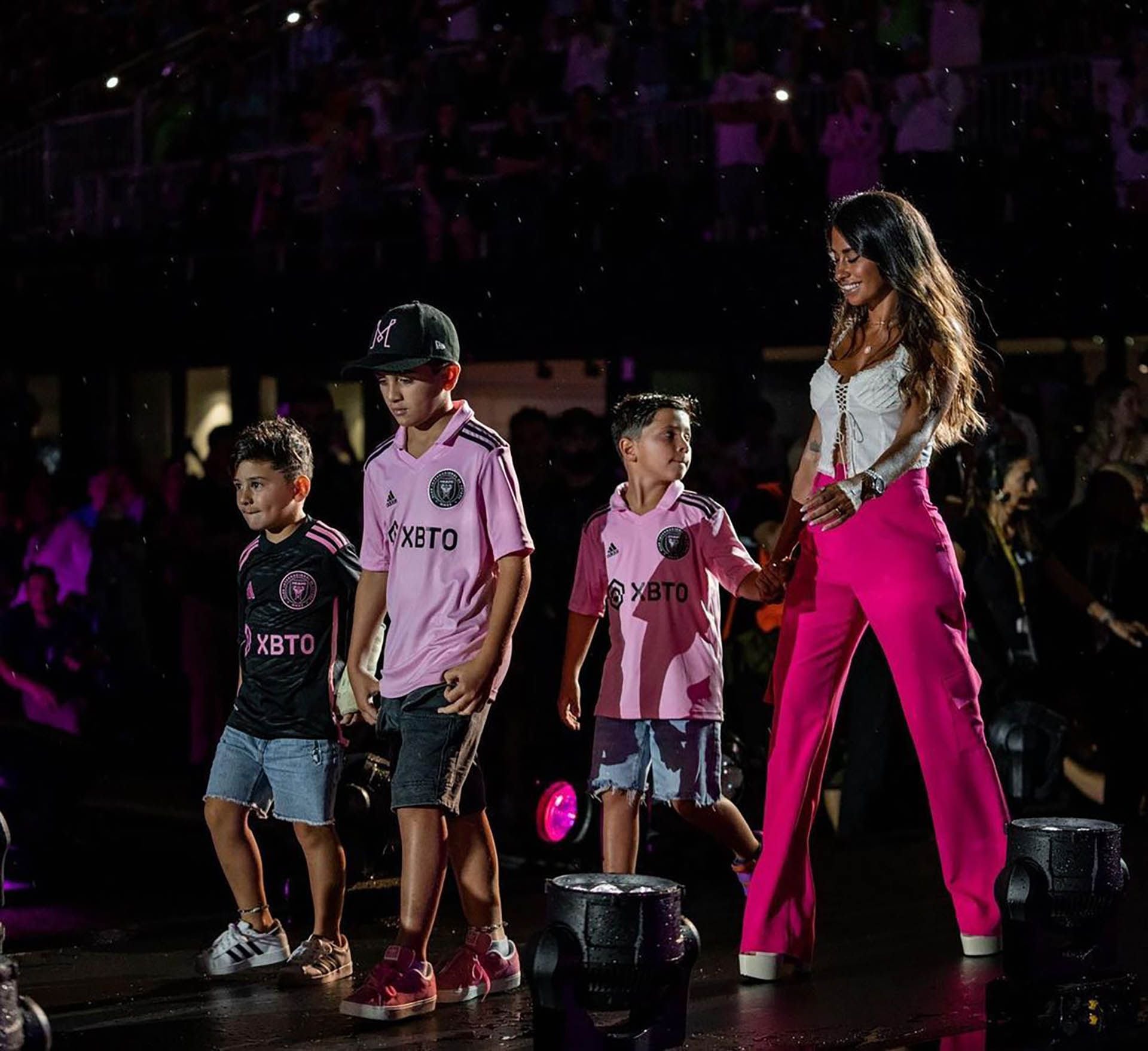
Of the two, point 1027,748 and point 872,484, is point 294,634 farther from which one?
point 1027,748

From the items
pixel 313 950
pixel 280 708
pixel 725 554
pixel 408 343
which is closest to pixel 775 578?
pixel 725 554

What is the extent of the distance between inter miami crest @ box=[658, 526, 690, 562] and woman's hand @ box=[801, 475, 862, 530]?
Answer: 81 centimetres

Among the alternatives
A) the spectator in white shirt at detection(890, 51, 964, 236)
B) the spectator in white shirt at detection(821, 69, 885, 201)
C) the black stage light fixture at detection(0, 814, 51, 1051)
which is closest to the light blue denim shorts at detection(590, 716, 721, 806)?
the black stage light fixture at detection(0, 814, 51, 1051)

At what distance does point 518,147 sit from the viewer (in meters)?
14.5

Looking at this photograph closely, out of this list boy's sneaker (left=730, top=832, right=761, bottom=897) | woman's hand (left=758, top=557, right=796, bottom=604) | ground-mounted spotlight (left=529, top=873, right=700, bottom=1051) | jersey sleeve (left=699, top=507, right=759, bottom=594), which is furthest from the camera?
boy's sneaker (left=730, top=832, right=761, bottom=897)

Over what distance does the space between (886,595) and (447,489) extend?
1265 millimetres

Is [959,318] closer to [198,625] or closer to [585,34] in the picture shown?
[198,625]

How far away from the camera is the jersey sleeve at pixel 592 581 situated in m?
6.09

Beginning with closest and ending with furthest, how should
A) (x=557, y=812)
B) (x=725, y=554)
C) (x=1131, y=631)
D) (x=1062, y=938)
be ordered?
(x=1062, y=938), (x=725, y=554), (x=557, y=812), (x=1131, y=631)

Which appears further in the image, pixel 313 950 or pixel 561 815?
pixel 561 815

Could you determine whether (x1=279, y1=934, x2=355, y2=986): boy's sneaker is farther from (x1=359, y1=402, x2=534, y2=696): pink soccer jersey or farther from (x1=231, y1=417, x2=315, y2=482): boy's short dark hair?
(x1=231, y1=417, x2=315, y2=482): boy's short dark hair

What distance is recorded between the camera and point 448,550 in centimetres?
515

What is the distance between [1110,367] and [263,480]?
358 inches

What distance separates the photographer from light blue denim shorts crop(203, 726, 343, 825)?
18.5 feet
